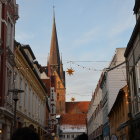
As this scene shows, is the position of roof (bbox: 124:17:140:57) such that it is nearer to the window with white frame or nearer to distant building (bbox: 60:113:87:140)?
the window with white frame

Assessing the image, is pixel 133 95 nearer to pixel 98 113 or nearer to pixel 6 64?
pixel 6 64

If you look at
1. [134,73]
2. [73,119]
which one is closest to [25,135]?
[134,73]

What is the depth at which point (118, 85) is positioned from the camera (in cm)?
3712

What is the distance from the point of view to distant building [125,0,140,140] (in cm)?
1943

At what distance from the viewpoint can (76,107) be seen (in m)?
141

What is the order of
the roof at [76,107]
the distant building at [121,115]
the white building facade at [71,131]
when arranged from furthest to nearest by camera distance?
the roof at [76,107]
the white building facade at [71,131]
the distant building at [121,115]

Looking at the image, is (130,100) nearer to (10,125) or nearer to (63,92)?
(10,125)

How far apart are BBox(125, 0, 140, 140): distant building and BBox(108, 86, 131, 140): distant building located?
4.20 ft

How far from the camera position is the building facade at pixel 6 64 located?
19020mm

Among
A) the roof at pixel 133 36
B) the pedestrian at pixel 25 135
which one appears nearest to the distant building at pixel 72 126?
the roof at pixel 133 36

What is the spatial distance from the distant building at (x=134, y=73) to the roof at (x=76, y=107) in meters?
114

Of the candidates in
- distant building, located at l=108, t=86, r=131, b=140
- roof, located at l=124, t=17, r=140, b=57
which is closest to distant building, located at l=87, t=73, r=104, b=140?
distant building, located at l=108, t=86, r=131, b=140

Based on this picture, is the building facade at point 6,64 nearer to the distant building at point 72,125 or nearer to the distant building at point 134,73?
the distant building at point 134,73

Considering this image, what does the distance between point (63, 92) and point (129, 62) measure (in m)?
102
